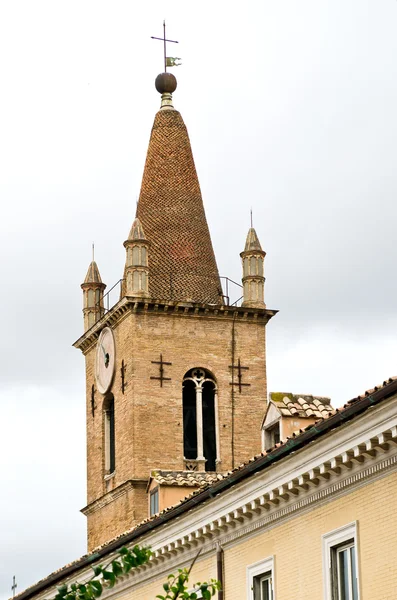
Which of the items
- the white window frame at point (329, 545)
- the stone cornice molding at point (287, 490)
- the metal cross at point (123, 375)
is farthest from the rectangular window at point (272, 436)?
the metal cross at point (123, 375)

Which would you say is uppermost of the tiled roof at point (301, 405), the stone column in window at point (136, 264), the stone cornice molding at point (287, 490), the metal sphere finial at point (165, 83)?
Answer: the metal sphere finial at point (165, 83)

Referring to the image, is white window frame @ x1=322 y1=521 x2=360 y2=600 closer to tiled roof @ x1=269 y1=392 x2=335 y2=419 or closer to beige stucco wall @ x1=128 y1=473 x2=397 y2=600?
beige stucco wall @ x1=128 y1=473 x2=397 y2=600

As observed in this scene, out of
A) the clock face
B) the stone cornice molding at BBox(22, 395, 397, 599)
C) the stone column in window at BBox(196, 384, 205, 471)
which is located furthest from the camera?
the clock face

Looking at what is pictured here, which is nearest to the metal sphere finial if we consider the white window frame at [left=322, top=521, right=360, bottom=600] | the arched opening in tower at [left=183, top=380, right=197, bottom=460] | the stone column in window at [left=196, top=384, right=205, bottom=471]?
the arched opening in tower at [left=183, top=380, right=197, bottom=460]

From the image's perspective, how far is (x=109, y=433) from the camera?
5559 cm

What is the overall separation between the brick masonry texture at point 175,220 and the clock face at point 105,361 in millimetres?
2162

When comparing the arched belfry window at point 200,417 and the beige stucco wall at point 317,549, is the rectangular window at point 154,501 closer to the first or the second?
the beige stucco wall at point 317,549

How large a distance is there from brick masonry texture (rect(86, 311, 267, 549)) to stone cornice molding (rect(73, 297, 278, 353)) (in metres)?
0.09

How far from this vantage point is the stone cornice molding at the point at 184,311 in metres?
53.0

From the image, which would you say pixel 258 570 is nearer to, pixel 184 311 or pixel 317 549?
pixel 317 549

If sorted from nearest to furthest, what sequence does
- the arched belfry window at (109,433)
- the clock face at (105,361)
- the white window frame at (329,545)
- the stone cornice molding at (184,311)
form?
the white window frame at (329,545) < the stone cornice molding at (184,311) < the clock face at (105,361) < the arched belfry window at (109,433)

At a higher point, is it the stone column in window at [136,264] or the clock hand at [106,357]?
the stone column in window at [136,264]

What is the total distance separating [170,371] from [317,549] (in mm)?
30961

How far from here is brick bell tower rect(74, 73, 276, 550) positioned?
52531mm
